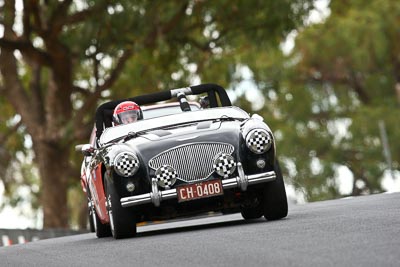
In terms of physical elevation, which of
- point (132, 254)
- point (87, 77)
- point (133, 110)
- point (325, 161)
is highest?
point (87, 77)

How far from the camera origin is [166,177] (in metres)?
11.5

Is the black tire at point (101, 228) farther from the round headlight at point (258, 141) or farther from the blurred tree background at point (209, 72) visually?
the blurred tree background at point (209, 72)

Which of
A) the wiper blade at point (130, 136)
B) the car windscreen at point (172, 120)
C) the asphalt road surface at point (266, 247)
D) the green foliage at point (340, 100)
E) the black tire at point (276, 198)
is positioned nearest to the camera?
the asphalt road surface at point (266, 247)

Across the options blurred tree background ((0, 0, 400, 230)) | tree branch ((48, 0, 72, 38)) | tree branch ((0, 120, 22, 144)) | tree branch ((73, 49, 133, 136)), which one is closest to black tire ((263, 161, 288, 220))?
blurred tree background ((0, 0, 400, 230))

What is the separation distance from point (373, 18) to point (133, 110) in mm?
28459

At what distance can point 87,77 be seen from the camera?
123ft

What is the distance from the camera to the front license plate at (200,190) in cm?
1136

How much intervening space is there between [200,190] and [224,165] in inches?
13.6

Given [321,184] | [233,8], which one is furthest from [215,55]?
[321,184]

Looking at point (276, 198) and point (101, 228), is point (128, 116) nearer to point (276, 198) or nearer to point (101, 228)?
point (101, 228)

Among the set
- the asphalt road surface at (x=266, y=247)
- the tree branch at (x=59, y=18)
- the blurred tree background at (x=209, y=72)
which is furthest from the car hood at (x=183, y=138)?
the tree branch at (x=59, y=18)

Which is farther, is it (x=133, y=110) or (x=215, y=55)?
(x=215, y=55)

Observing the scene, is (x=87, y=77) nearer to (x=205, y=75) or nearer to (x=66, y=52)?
(x=205, y=75)

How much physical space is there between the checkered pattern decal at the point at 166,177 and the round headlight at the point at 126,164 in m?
0.25
